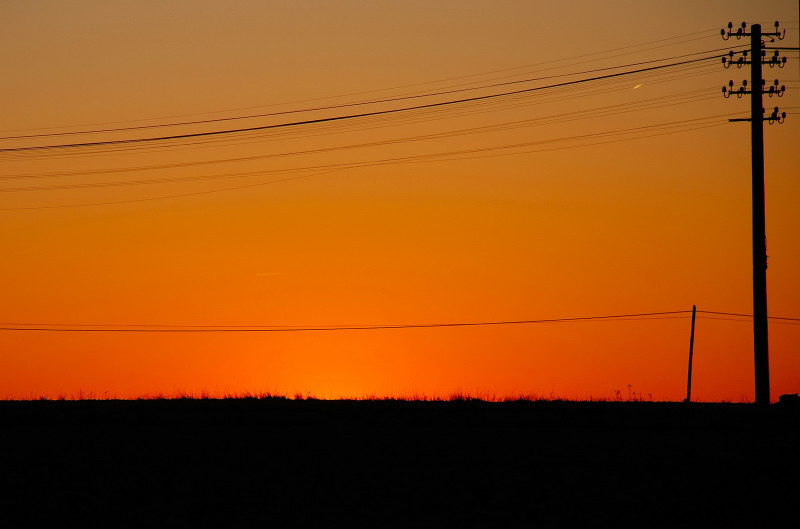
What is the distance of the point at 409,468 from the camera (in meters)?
25.1

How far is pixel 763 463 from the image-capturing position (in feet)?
80.4

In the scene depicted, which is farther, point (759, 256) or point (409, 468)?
point (759, 256)

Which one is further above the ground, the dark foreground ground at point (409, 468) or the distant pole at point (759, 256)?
the distant pole at point (759, 256)

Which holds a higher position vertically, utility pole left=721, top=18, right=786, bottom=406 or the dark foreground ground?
utility pole left=721, top=18, right=786, bottom=406

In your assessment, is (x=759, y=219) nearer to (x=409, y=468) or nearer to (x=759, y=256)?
(x=759, y=256)

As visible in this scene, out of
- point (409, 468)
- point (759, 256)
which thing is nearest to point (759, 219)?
point (759, 256)

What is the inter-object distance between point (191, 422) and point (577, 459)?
44.8 feet

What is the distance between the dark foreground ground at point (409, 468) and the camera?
20.7m

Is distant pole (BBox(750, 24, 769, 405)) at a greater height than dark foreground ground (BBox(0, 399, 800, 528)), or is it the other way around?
distant pole (BBox(750, 24, 769, 405))

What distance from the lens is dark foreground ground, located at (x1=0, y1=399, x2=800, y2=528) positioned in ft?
68.0

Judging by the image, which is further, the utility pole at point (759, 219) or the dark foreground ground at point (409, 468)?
the utility pole at point (759, 219)

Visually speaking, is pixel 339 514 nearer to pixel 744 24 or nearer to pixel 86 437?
pixel 86 437

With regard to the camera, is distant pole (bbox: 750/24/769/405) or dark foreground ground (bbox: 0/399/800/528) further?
distant pole (bbox: 750/24/769/405)

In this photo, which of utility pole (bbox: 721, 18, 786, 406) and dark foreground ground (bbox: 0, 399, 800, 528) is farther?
utility pole (bbox: 721, 18, 786, 406)
